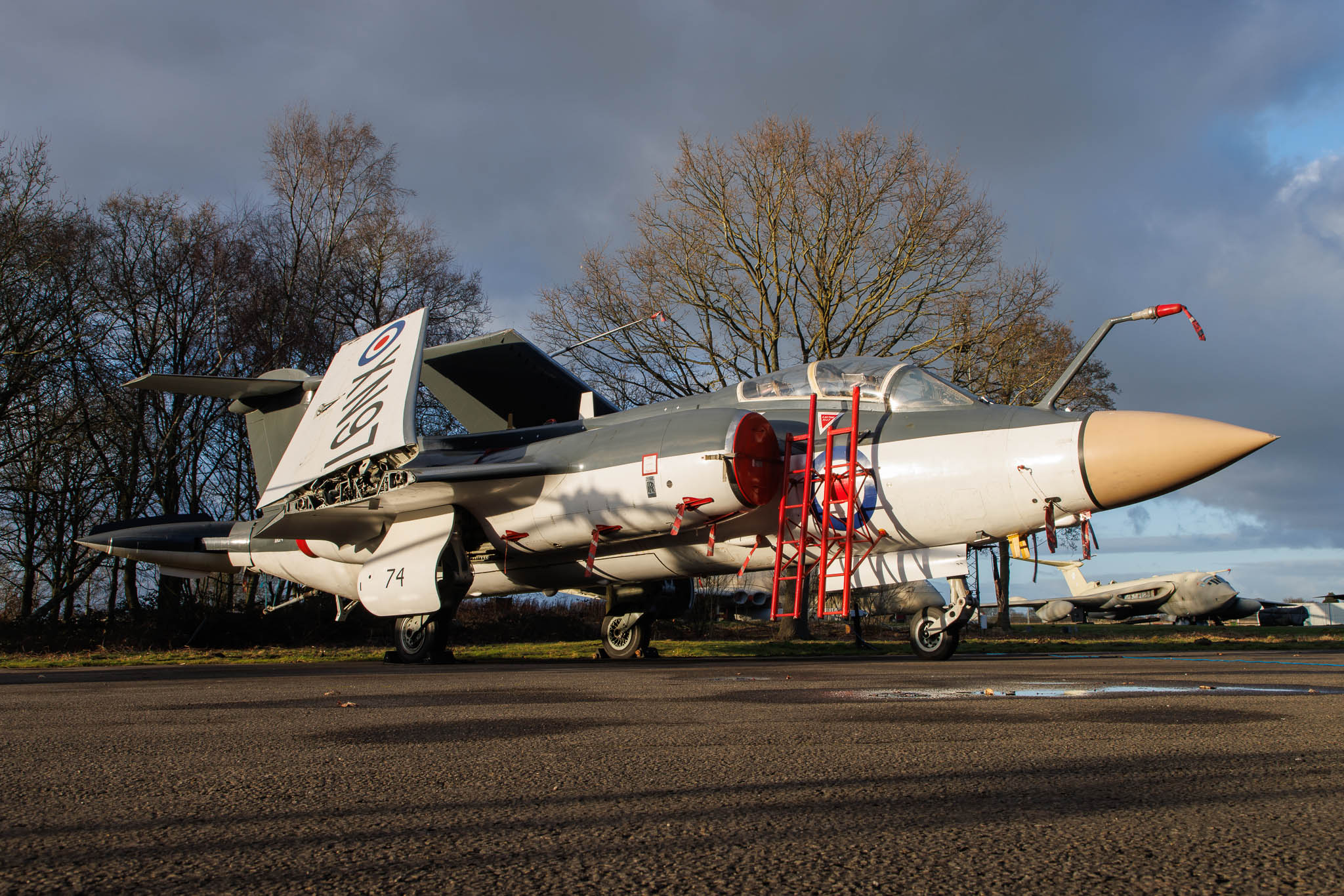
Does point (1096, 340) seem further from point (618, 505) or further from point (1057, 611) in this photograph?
point (1057, 611)

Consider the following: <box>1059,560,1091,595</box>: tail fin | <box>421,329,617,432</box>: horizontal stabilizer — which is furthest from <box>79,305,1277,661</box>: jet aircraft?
<box>1059,560,1091,595</box>: tail fin

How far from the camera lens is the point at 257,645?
1858cm

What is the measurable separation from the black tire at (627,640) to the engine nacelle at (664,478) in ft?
7.64

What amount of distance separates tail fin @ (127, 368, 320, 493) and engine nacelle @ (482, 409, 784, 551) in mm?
5194

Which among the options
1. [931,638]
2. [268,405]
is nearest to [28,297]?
[268,405]

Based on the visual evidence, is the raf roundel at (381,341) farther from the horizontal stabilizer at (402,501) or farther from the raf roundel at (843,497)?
the raf roundel at (843,497)

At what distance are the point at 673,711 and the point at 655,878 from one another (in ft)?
9.48

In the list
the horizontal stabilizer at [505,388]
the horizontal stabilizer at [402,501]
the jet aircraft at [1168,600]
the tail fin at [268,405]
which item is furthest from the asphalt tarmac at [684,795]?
the jet aircraft at [1168,600]

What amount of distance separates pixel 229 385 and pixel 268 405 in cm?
93

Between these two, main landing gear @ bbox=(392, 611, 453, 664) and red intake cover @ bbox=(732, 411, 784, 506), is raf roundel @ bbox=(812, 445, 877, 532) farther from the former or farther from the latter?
main landing gear @ bbox=(392, 611, 453, 664)

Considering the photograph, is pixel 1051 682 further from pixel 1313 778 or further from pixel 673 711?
pixel 1313 778

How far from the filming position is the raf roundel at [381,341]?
34.7ft

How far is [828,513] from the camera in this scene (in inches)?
345

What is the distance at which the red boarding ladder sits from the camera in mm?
8750
